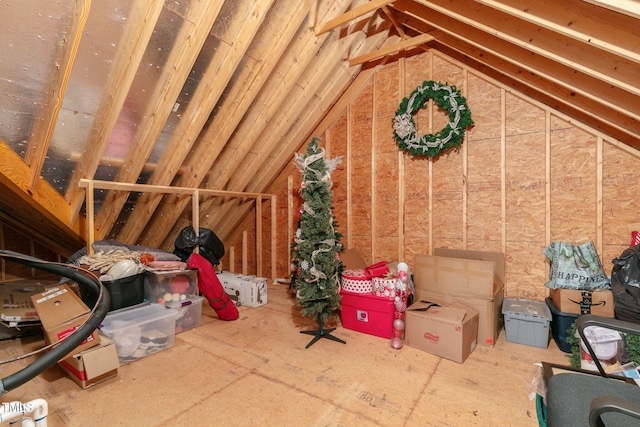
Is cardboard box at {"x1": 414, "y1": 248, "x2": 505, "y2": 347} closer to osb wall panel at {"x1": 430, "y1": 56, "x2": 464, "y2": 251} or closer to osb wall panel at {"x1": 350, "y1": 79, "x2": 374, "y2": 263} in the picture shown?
osb wall panel at {"x1": 430, "y1": 56, "x2": 464, "y2": 251}

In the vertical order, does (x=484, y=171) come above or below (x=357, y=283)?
above

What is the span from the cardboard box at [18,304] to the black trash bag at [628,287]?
4725 millimetres

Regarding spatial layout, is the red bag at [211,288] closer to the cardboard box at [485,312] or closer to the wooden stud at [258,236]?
the wooden stud at [258,236]

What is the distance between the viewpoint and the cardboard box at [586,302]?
2432 mm

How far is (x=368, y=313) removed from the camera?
2.88m

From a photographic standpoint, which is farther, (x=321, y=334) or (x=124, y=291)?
(x=321, y=334)

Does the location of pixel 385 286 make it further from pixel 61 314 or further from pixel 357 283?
pixel 61 314

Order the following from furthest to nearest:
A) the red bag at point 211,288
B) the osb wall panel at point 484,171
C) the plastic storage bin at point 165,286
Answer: the osb wall panel at point 484,171
the red bag at point 211,288
the plastic storage bin at point 165,286

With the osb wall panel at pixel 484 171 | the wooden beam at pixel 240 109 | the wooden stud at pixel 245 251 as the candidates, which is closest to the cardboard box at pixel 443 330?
the osb wall panel at pixel 484 171

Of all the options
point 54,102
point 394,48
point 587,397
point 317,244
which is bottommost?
point 587,397

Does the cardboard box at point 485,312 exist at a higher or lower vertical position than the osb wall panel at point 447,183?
lower

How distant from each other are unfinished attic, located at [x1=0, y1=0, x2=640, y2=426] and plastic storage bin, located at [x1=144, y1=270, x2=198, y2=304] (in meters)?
0.03

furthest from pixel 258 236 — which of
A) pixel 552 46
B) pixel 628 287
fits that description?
pixel 628 287

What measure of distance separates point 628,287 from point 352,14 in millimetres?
3112
